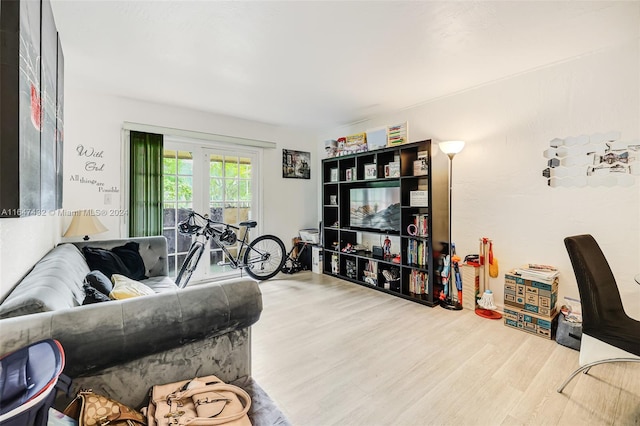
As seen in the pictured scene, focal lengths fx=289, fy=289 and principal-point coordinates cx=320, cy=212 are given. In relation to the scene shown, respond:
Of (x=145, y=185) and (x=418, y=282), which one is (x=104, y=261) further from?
(x=418, y=282)

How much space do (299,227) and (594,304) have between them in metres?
3.95

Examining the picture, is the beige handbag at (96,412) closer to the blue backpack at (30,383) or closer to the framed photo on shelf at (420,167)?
the blue backpack at (30,383)

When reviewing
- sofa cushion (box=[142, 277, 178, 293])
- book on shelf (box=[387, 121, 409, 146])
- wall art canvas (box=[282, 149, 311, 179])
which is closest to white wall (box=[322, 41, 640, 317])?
book on shelf (box=[387, 121, 409, 146])

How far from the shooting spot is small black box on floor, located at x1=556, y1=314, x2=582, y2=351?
2309 millimetres

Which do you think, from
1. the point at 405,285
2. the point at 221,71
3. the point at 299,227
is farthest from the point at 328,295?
the point at 221,71

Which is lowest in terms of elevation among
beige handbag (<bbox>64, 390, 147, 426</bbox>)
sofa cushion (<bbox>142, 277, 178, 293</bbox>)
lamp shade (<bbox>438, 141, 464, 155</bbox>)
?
sofa cushion (<bbox>142, 277, 178, 293</bbox>)

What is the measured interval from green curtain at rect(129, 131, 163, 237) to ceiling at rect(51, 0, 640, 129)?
0.54 m

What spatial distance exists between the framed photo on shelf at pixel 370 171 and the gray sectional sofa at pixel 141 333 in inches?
111

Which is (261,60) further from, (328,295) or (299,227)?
(299,227)

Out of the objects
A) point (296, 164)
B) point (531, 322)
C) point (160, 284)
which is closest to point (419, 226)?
point (531, 322)

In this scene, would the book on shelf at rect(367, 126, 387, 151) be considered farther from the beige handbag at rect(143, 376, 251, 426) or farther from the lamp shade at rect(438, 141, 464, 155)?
the beige handbag at rect(143, 376, 251, 426)

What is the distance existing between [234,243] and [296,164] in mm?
1760

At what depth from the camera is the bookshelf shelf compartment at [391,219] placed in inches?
133

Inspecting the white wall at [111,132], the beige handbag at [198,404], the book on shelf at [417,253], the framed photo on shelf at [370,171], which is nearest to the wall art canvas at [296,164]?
the white wall at [111,132]
